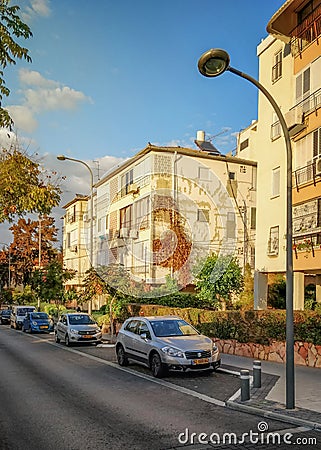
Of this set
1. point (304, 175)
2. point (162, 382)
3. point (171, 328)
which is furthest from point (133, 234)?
point (162, 382)

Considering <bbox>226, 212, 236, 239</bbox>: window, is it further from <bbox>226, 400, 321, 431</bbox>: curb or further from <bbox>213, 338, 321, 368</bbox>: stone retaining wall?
<bbox>226, 400, 321, 431</bbox>: curb

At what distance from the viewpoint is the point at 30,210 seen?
11609 millimetres

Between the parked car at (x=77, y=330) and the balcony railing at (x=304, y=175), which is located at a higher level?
the balcony railing at (x=304, y=175)

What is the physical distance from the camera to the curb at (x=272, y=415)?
814 cm

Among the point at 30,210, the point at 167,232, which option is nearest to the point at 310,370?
the point at 30,210

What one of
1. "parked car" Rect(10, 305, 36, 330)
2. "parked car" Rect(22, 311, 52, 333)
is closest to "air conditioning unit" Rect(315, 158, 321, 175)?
"parked car" Rect(22, 311, 52, 333)

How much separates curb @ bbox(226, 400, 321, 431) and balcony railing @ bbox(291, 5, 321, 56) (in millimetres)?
16782

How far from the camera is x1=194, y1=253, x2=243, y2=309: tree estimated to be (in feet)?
93.9

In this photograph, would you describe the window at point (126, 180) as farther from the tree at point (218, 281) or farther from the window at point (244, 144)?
the window at point (244, 144)

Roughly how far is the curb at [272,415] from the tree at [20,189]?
6.12 m

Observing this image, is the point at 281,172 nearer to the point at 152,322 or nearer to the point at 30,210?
the point at 152,322

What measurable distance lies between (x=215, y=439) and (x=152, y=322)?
754 cm

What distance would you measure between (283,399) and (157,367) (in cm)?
418

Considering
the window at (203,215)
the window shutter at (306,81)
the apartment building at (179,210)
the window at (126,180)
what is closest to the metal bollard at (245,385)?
the window shutter at (306,81)
